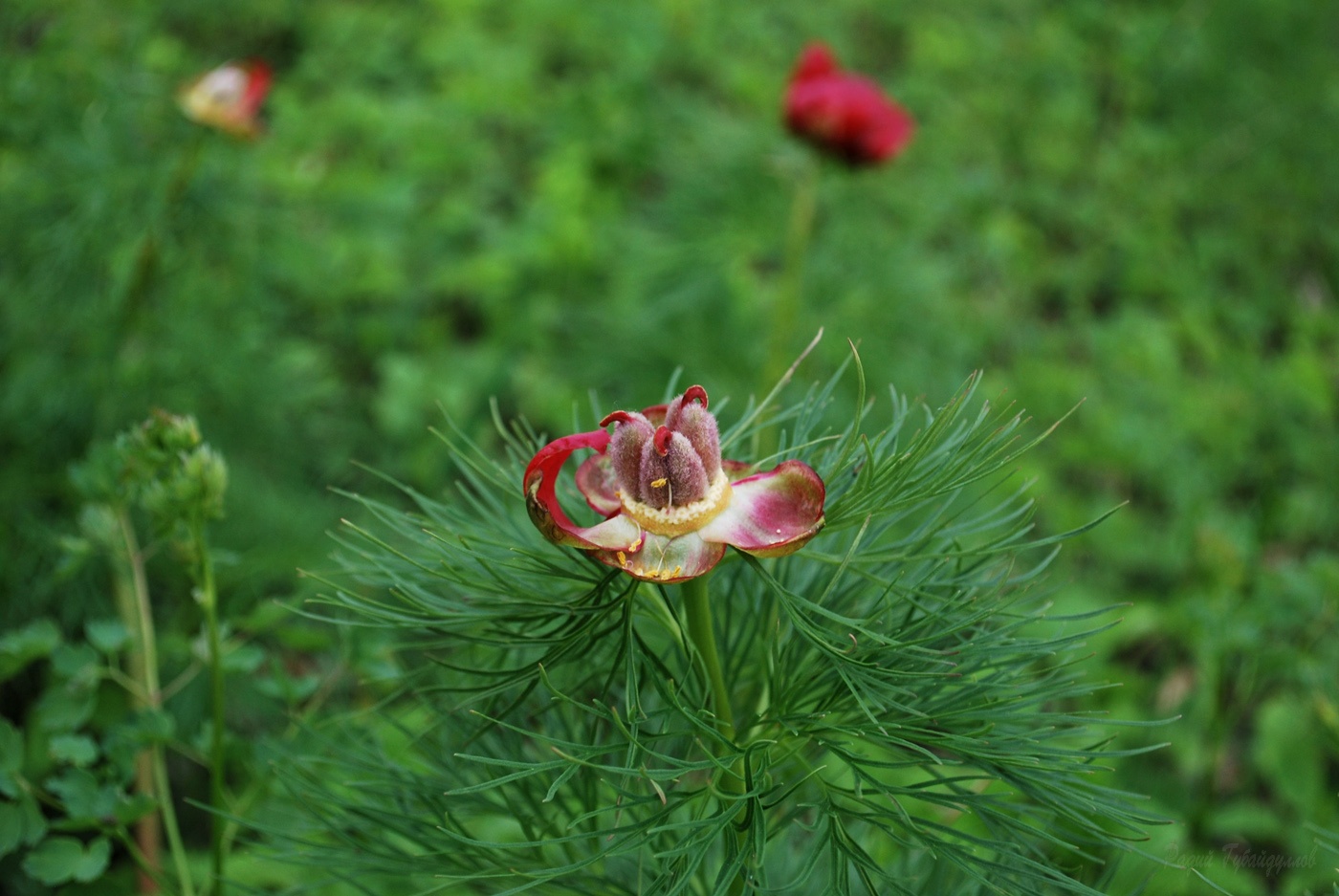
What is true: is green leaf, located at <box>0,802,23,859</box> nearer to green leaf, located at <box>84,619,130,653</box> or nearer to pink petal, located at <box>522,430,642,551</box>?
green leaf, located at <box>84,619,130,653</box>

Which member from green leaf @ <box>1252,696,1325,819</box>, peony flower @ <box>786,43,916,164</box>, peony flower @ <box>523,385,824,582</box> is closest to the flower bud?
peony flower @ <box>523,385,824,582</box>

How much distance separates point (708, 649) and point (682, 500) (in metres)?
0.10

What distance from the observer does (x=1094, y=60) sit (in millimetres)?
3402

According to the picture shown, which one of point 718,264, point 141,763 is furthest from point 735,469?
point 718,264

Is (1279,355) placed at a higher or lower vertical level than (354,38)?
lower

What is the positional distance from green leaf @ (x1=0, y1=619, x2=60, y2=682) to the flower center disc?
0.51m

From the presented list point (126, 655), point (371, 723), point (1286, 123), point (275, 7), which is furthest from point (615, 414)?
point (1286, 123)

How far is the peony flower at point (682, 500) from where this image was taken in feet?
1.90

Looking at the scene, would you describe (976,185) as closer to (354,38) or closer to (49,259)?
(354,38)

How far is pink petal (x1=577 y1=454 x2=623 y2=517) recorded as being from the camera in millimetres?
638

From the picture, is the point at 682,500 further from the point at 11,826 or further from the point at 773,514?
the point at 11,826

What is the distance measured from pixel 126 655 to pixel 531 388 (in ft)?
3.41

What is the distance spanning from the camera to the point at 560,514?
58 cm

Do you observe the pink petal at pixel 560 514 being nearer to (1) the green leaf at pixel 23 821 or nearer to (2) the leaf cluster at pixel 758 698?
(2) the leaf cluster at pixel 758 698
